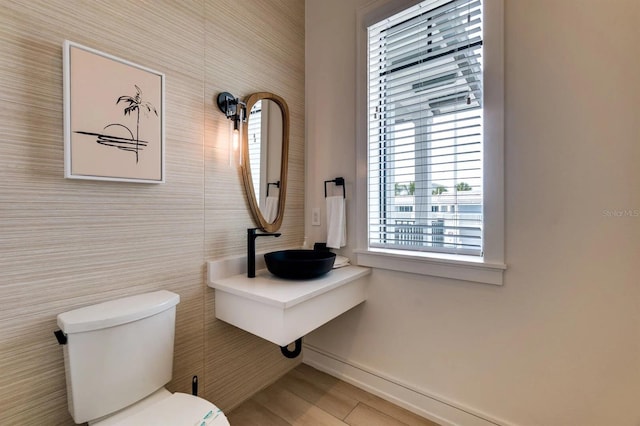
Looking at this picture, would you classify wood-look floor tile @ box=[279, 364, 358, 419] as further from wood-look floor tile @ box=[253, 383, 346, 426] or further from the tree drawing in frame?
the tree drawing in frame

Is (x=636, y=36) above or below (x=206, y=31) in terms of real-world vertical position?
below

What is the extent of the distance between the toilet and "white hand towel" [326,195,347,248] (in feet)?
3.44

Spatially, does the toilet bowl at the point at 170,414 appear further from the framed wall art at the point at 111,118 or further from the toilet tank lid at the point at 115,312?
the framed wall art at the point at 111,118

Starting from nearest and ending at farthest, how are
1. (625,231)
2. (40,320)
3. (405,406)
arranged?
(40,320) < (625,231) < (405,406)

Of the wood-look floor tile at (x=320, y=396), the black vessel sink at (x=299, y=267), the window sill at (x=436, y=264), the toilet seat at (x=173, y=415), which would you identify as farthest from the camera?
the wood-look floor tile at (x=320, y=396)

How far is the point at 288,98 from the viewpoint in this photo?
1.99m

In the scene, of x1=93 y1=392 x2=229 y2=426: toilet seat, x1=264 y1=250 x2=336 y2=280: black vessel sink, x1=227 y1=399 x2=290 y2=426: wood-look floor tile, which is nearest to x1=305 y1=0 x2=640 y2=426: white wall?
x1=264 y1=250 x2=336 y2=280: black vessel sink

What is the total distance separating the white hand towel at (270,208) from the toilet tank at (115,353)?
77 centimetres

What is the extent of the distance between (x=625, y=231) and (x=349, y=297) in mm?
1269

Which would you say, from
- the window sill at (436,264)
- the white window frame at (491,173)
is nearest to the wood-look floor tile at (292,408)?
the window sill at (436,264)

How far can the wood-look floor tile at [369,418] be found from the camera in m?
1.52

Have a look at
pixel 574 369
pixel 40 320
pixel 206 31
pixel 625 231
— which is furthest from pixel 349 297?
pixel 206 31

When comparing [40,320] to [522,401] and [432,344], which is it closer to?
[432,344]

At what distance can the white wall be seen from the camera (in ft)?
3.63
